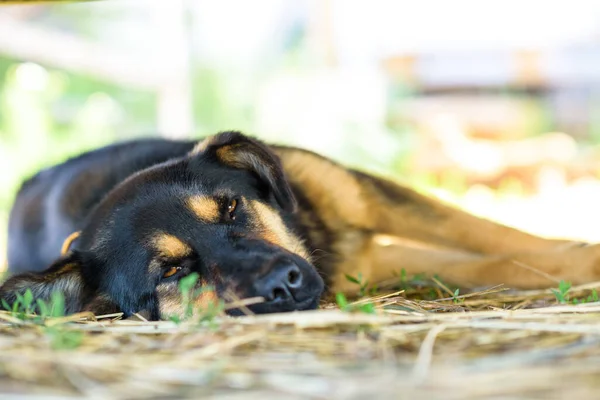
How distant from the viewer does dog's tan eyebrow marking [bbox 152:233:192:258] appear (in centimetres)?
315

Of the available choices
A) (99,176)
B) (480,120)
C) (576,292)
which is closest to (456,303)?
(576,292)

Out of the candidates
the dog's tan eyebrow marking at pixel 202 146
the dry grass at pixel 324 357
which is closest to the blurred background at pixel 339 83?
the dog's tan eyebrow marking at pixel 202 146

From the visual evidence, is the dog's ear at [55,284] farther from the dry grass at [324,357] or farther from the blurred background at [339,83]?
the blurred background at [339,83]

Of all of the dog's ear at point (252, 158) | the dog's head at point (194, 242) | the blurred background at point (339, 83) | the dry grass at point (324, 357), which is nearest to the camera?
the dry grass at point (324, 357)

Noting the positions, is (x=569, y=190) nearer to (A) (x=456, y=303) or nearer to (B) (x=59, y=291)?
(A) (x=456, y=303)

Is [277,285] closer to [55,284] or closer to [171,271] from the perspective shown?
[171,271]

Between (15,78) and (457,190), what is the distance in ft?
20.1

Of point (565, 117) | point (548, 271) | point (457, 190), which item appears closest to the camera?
point (548, 271)

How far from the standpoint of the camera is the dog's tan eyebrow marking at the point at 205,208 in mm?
3260

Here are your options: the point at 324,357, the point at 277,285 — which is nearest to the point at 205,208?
the point at 277,285

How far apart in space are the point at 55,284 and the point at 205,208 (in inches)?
29.5

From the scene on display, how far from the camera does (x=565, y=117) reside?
36.7ft

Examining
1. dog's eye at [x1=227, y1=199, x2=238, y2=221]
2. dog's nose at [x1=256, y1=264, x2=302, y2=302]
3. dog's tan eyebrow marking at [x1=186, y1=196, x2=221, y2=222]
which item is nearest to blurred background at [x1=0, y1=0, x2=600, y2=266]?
dog's eye at [x1=227, y1=199, x2=238, y2=221]

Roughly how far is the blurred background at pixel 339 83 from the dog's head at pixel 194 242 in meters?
4.93
